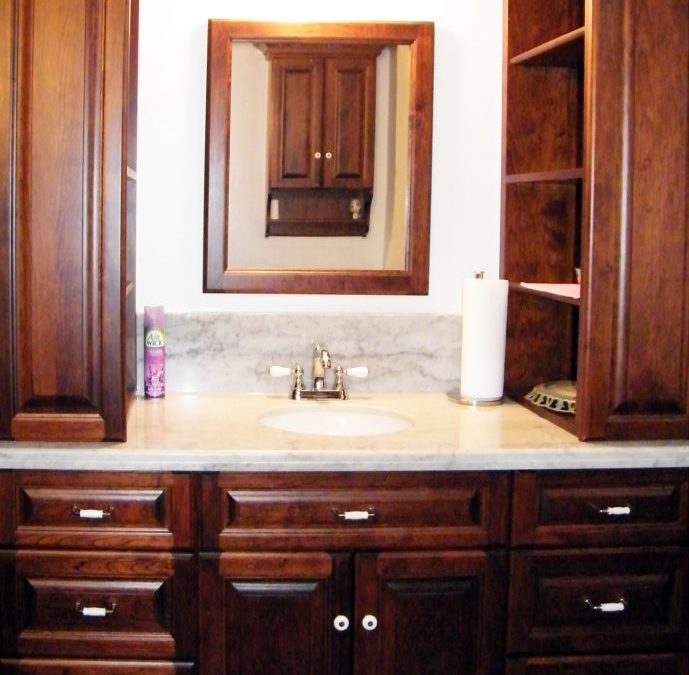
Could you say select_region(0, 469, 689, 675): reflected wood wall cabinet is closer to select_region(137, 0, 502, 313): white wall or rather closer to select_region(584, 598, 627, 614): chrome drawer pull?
select_region(584, 598, 627, 614): chrome drawer pull

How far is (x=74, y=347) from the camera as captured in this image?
203 cm

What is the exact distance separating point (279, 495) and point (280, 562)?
0.46 feet

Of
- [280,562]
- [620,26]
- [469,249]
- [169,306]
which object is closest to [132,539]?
[280,562]

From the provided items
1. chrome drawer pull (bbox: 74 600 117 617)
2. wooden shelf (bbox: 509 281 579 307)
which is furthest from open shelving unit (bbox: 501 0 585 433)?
chrome drawer pull (bbox: 74 600 117 617)

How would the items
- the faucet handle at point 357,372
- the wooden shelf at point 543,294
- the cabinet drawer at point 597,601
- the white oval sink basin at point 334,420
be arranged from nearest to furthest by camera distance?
the cabinet drawer at point 597,601
the wooden shelf at point 543,294
the white oval sink basin at point 334,420
the faucet handle at point 357,372

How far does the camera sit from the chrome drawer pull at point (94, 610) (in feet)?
6.62

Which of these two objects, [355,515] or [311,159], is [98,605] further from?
[311,159]

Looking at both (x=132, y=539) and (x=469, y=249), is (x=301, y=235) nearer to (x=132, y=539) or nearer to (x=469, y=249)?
(x=469, y=249)

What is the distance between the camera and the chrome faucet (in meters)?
2.51

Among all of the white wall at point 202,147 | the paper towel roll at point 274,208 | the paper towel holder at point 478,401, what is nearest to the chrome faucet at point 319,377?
the white wall at point 202,147

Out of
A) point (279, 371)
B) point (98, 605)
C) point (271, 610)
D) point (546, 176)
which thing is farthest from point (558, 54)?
point (98, 605)

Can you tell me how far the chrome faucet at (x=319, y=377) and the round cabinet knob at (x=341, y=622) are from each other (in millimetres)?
623

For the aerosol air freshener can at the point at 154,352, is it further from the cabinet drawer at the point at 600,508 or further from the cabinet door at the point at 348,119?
the cabinet drawer at the point at 600,508

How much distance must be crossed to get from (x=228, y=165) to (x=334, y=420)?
27.5 inches
